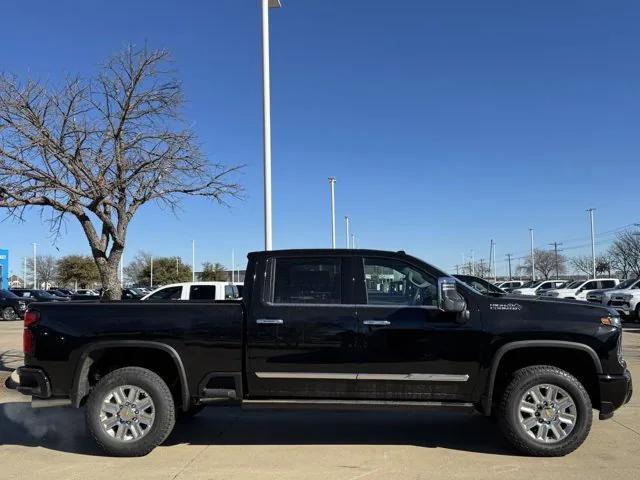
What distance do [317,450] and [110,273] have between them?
20.1 ft

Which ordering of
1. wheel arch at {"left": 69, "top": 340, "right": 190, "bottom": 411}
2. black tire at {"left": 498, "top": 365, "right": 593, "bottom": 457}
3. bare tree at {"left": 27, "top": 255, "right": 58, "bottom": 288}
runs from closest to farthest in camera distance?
black tire at {"left": 498, "top": 365, "right": 593, "bottom": 457} < wheel arch at {"left": 69, "top": 340, "right": 190, "bottom": 411} < bare tree at {"left": 27, "top": 255, "right": 58, "bottom": 288}

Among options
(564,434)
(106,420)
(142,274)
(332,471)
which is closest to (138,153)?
(106,420)

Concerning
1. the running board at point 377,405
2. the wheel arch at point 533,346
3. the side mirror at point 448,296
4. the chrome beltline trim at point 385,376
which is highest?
the side mirror at point 448,296

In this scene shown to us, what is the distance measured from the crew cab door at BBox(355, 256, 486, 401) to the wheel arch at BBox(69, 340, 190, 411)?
176cm

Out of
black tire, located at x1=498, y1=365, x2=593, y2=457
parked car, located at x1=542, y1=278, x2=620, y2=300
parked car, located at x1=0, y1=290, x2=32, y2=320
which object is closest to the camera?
black tire, located at x1=498, y1=365, x2=593, y2=457

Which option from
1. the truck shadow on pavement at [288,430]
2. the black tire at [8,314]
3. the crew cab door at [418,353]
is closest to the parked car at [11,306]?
the black tire at [8,314]

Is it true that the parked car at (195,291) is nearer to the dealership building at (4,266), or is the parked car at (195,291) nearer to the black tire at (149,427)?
the black tire at (149,427)

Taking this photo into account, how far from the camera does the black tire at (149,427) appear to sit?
577 centimetres

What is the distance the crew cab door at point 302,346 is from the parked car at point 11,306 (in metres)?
28.5

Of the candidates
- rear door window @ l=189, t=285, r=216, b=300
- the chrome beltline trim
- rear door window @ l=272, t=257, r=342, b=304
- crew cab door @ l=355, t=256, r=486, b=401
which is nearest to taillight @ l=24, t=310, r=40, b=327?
rear door window @ l=272, t=257, r=342, b=304

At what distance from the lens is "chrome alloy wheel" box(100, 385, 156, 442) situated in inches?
229

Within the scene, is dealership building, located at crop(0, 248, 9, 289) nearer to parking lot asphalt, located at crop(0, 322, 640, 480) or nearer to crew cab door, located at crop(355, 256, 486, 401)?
parking lot asphalt, located at crop(0, 322, 640, 480)

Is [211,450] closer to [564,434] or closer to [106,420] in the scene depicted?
[106,420]

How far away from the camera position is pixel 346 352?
5691 mm
